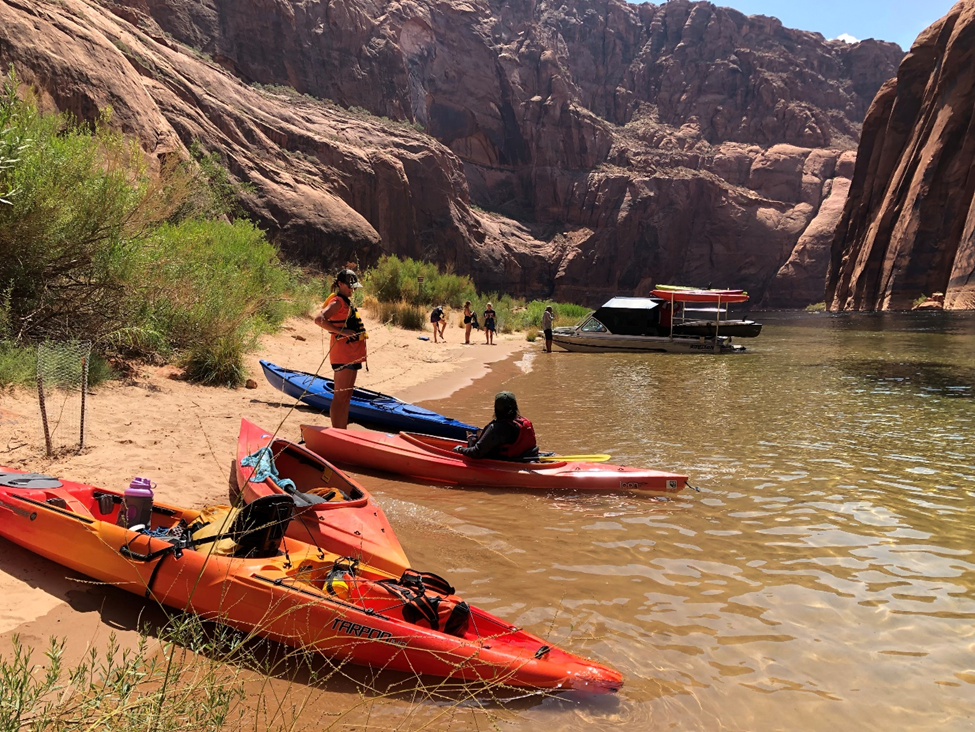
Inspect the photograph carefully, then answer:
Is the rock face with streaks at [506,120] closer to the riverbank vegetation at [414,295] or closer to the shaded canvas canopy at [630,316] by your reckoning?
the riverbank vegetation at [414,295]

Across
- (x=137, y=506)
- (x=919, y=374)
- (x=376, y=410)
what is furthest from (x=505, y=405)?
(x=919, y=374)

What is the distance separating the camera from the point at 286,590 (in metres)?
3.27

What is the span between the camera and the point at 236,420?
25.3ft

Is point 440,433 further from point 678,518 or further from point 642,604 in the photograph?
point 642,604

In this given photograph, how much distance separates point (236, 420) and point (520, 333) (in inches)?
830

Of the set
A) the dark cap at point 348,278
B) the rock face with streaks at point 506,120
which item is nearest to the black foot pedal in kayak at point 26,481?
the dark cap at point 348,278

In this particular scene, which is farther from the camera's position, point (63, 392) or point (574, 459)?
point (63, 392)

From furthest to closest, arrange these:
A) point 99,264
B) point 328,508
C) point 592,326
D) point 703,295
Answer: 1. point 592,326
2. point 703,295
3. point 99,264
4. point 328,508

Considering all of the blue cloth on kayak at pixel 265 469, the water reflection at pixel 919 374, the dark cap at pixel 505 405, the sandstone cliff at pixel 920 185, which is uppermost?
the sandstone cliff at pixel 920 185

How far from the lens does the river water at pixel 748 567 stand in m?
3.12

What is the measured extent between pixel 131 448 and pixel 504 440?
3.55 metres

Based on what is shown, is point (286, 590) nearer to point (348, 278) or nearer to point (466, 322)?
point (348, 278)

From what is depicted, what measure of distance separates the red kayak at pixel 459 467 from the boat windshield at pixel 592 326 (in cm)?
1466

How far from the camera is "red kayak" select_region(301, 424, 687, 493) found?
Answer: 612cm
